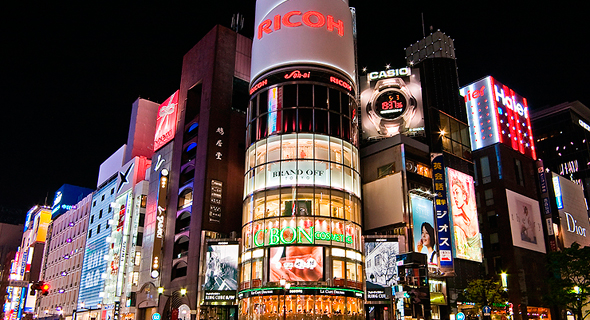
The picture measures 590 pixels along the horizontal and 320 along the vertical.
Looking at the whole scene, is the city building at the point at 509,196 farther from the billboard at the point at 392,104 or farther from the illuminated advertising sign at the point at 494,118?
the billboard at the point at 392,104

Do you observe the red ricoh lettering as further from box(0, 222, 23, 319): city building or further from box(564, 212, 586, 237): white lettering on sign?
box(0, 222, 23, 319): city building

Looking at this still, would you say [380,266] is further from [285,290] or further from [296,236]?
[285,290]

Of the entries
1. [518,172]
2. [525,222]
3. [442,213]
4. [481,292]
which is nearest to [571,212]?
[518,172]

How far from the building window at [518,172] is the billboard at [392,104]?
22516mm

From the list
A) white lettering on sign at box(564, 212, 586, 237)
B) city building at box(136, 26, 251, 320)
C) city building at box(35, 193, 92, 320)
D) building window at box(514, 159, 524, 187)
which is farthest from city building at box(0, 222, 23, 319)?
white lettering on sign at box(564, 212, 586, 237)

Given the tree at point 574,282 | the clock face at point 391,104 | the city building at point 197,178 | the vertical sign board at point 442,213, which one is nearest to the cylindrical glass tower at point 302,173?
the city building at point 197,178

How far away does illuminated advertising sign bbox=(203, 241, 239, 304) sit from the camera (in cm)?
5306

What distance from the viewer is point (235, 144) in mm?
63906

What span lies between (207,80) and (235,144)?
32.8 feet

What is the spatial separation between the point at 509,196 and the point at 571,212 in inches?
882

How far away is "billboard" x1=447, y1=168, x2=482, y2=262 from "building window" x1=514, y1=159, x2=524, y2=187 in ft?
50.8

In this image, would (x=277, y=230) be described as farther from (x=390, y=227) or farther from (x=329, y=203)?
(x=390, y=227)

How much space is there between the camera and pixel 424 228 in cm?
5756

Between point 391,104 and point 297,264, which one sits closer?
point 297,264
